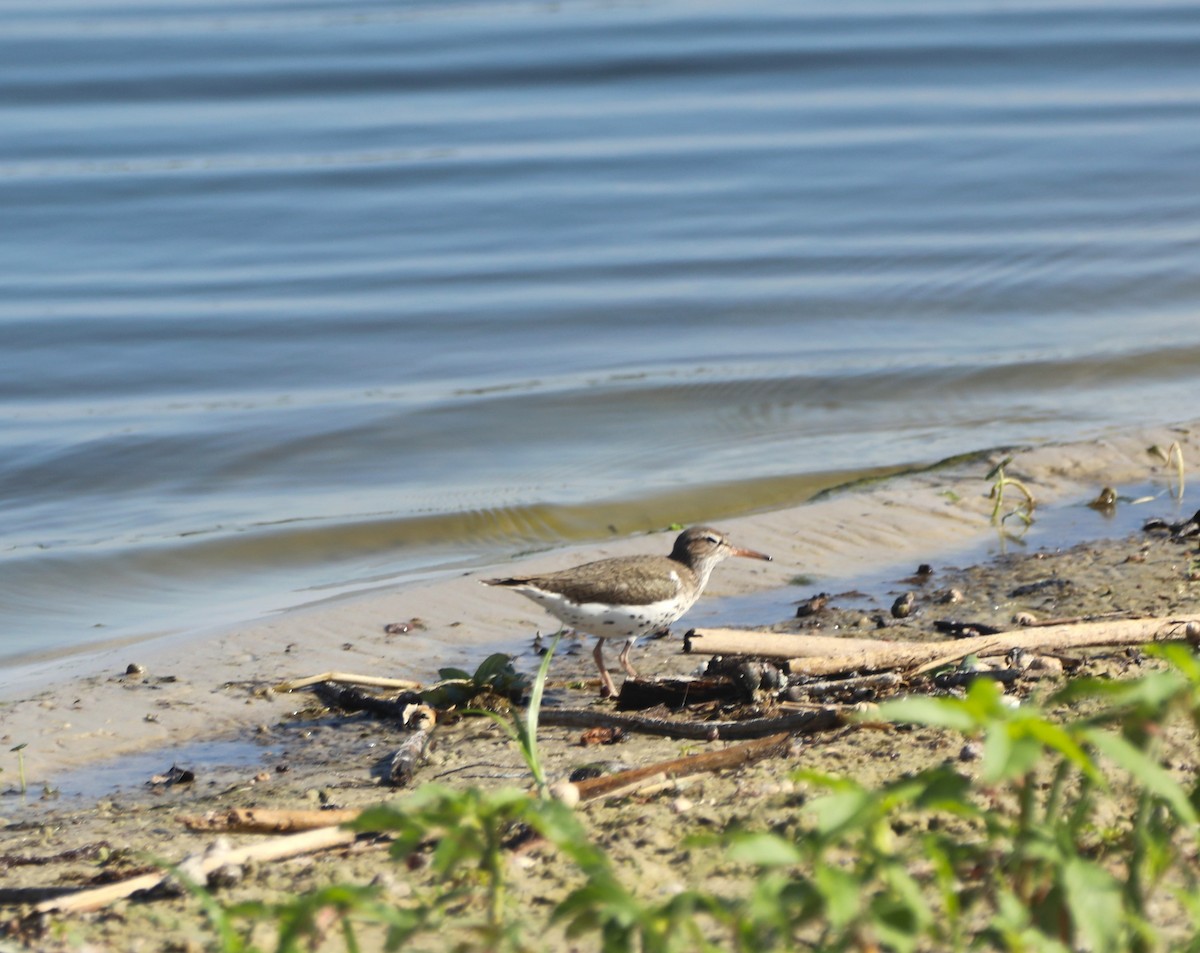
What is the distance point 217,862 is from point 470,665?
9.73 ft

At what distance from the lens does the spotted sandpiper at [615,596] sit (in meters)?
6.04

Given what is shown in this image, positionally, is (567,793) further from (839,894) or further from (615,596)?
(615,596)

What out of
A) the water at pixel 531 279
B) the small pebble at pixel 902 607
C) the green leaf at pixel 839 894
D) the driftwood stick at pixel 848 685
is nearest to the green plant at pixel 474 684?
the driftwood stick at pixel 848 685

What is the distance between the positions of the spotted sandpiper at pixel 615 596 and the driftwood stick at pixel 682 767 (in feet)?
5.31

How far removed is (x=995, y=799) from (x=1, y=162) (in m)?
17.7

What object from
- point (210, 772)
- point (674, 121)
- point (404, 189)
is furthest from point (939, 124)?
point (210, 772)

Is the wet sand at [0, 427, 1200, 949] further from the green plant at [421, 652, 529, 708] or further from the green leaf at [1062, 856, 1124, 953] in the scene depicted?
the green leaf at [1062, 856, 1124, 953]

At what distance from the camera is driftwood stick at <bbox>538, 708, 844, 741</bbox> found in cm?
452

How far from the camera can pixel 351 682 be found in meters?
6.06

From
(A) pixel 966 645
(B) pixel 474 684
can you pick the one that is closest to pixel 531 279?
(B) pixel 474 684

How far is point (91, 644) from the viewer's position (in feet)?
25.5

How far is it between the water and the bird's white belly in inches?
105

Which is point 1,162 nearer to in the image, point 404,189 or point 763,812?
point 404,189

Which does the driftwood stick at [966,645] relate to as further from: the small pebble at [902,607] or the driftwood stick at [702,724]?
the small pebble at [902,607]
